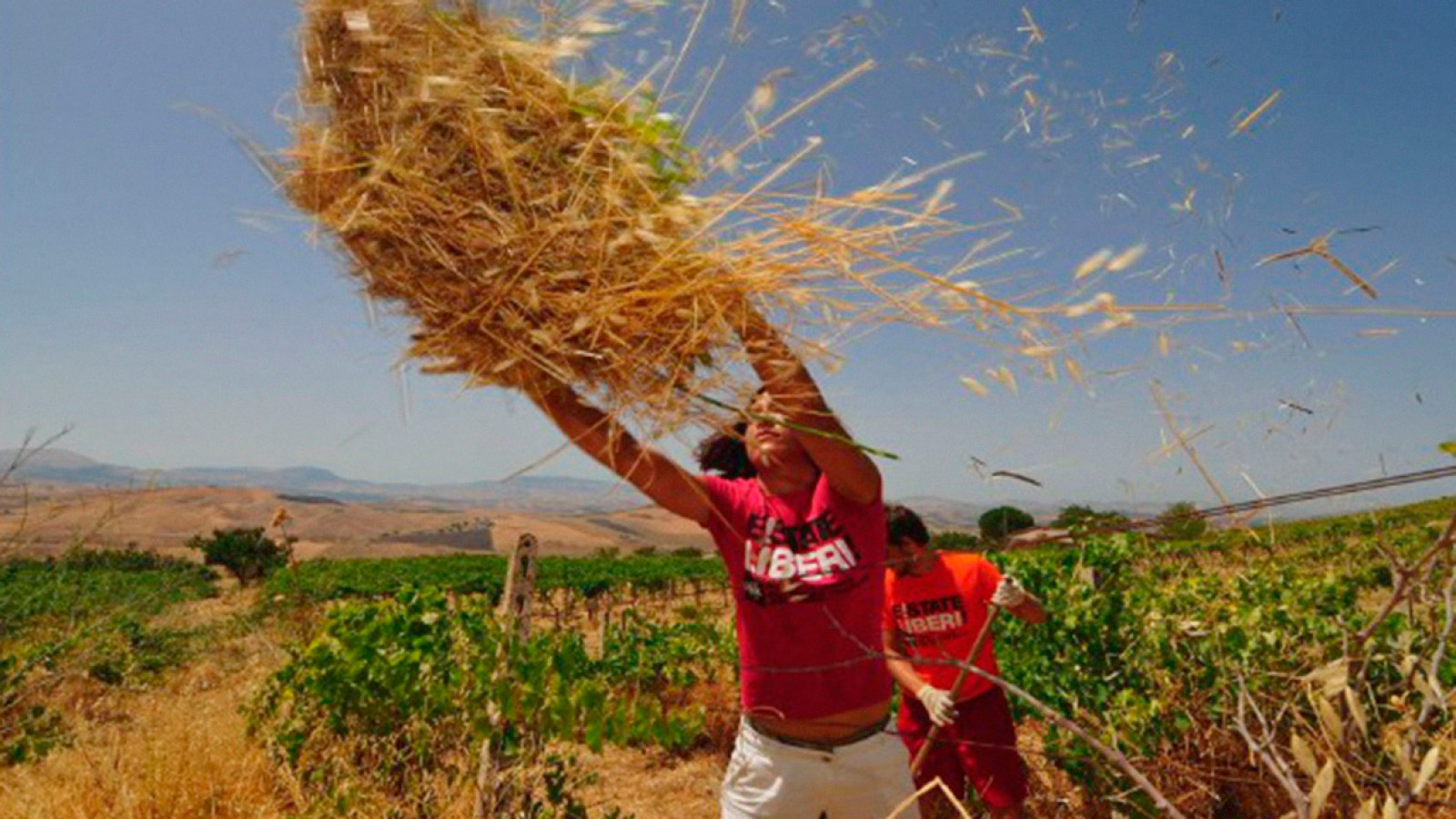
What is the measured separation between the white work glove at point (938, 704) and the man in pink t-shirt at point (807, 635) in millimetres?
679

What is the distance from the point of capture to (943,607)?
395cm

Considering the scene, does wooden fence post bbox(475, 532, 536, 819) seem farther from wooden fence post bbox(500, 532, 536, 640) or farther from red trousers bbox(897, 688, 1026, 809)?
red trousers bbox(897, 688, 1026, 809)

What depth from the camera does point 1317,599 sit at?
545cm

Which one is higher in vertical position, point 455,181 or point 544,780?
point 455,181

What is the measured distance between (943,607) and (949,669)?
292mm

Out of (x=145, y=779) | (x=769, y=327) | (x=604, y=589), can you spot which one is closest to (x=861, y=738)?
(x=769, y=327)

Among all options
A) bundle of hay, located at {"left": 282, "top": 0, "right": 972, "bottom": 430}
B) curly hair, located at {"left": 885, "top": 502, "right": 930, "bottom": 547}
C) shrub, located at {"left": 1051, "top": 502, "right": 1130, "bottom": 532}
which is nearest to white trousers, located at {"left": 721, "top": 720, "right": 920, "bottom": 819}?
shrub, located at {"left": 1051, "top": 502, "right": 1130, "bottom": 532}

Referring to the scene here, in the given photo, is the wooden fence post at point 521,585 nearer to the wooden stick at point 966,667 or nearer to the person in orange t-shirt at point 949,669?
the person in orange t-shirt at point 949,669

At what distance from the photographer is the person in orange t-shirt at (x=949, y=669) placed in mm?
3629

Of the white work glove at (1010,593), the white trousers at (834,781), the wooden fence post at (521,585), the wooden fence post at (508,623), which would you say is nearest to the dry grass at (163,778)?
the wooden fence post at (508,623)

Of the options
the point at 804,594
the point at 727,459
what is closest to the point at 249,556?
the point at 727,459

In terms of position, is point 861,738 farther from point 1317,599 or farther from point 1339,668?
point 1317,599

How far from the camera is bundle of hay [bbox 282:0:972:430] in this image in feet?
4.75

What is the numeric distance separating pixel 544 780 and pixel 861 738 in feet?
9.51
